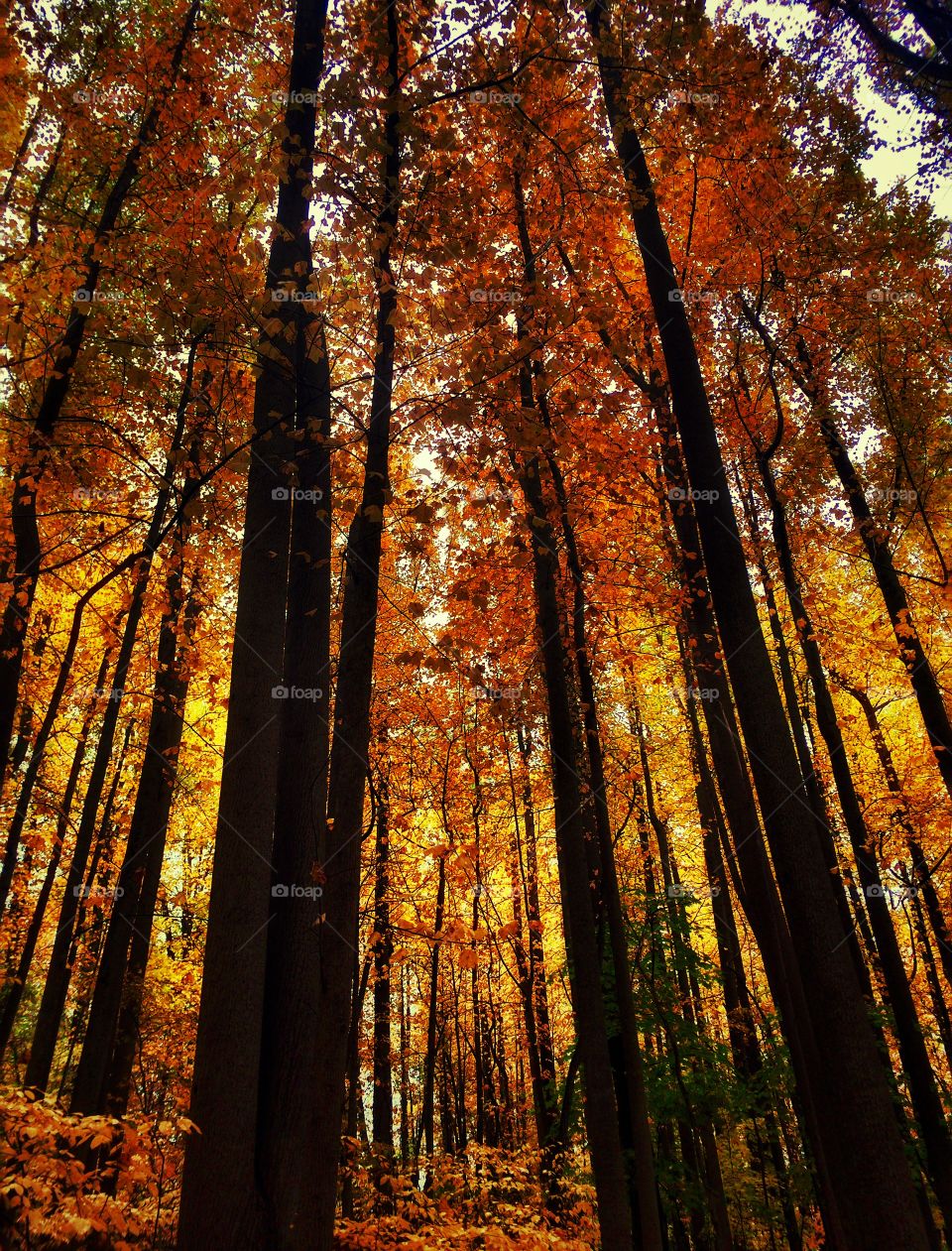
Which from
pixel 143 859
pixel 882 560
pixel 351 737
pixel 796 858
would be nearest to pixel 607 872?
pixel 796 858

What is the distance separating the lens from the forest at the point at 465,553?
14.2 feet

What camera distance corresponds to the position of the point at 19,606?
680 cm

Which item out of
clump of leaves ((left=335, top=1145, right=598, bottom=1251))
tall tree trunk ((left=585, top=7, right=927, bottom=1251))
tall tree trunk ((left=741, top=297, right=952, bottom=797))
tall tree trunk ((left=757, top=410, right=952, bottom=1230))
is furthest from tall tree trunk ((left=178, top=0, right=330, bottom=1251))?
tall tree trunk ((left=741, top=297, right=952, bottom=797))

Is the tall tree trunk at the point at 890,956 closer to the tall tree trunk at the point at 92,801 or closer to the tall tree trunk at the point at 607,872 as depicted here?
the tall tree trunk at the point at 607,872

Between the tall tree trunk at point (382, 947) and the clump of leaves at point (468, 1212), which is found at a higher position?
the tall tree trunk at point (382, 947)

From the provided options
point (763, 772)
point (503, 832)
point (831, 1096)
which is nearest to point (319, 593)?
point (763, 772)

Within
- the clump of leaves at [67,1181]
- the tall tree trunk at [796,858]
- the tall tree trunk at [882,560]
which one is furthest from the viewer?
the tall tree trunk at [882,560]

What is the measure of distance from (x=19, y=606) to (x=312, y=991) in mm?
5072

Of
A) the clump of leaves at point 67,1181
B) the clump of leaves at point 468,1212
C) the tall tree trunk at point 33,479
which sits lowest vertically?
the clump of leaves at point 468,1212

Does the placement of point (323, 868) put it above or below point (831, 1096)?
above

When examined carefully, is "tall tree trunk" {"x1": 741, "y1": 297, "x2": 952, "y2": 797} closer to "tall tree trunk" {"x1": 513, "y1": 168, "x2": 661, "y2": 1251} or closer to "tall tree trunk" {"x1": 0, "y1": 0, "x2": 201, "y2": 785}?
"tall tree trunk" {"x1": 513, "y1": 168, "x2": 661, "y2": 1251}

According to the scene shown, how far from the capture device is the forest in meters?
4.33

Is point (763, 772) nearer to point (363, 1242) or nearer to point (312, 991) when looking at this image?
point (312, 991)

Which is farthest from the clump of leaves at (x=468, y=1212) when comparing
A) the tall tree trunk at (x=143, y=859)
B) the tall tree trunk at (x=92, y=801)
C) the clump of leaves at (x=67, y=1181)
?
the tall tree trunk at (x=92, y=801)
